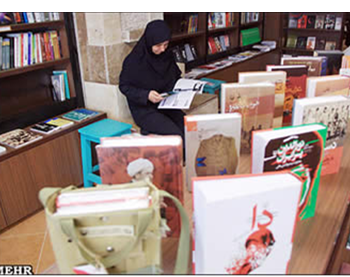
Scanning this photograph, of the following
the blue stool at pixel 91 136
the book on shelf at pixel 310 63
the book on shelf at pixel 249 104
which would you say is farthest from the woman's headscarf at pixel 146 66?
the book on shelf at pixel 249 104

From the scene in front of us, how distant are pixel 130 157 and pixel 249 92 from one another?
600mm

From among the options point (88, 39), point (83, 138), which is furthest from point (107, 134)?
point (88, 39)

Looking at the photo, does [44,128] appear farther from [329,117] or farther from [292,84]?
[329,117]

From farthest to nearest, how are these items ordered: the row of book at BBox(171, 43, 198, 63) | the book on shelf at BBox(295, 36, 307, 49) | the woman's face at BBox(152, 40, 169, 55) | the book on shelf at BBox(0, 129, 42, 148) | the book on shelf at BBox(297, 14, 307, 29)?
1. the book on shelf at BBox(295, 36, 307, 49)
2. the book on shelf at BBox(297, 14, 307, 29)
3. the row of book at BBox(171, 43, 198, 63)
4. the woman's face at BBox(152, 40, 169, 55)
5. the book on shelf at BBox(0, 129, 42, 148)

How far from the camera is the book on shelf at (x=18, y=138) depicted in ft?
7.44

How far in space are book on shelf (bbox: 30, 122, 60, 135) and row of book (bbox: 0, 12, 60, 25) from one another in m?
0.78

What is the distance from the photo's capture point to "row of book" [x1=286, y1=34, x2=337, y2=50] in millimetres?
5025

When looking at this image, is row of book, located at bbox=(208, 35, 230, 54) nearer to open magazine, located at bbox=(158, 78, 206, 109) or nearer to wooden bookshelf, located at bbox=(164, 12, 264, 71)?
wooden bookshelf, located at bbox=(164, 12, 264, 71)

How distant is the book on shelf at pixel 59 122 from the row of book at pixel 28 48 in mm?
472

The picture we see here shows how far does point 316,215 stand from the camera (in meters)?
1.01

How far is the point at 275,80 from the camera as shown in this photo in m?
1.37

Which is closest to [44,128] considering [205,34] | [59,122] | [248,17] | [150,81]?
[59,122]

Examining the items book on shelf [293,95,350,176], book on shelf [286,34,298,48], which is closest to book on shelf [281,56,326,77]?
book on shelf [293,95,350,176]

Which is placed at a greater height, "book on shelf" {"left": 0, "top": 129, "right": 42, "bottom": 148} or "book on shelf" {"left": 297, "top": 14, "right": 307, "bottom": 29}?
"book on shelf" {"left": 297, "top": 14, "right": 307, "bottom": 29}
